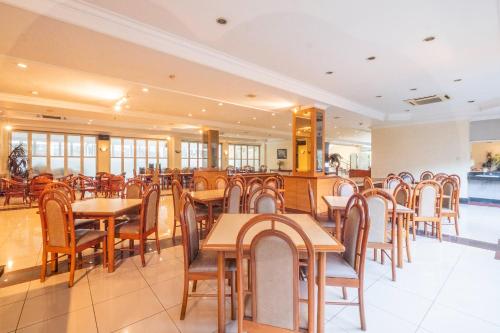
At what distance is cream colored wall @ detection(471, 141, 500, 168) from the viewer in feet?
32.6

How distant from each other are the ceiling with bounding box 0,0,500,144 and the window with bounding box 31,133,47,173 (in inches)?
213

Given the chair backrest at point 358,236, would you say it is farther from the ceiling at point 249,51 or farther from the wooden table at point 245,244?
the ceiling at point 249,51

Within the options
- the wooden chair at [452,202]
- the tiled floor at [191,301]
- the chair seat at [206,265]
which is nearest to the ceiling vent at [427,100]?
the wooden chair at [452,202]

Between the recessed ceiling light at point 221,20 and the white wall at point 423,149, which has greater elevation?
the recessed ceiling light at point 221,20

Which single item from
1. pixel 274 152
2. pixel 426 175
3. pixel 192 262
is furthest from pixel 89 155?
pixel 426 175

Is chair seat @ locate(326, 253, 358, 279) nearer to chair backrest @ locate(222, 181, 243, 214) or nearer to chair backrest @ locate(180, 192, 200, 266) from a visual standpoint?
chair backrest @ locate(180, 192, 200, 266)

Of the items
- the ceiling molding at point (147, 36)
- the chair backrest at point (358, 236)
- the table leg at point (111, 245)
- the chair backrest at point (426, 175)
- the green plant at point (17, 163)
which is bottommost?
the table leg at point (111, 245)

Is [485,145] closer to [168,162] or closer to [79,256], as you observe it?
[79,256]

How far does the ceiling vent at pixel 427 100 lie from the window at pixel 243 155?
11946 millimetres

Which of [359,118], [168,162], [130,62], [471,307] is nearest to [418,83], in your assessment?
[359,118]

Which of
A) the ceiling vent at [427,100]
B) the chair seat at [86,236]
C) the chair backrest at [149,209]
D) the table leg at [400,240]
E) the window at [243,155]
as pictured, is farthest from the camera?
the window at [243,155]

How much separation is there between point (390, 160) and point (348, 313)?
8751mm

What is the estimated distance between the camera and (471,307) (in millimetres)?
2172

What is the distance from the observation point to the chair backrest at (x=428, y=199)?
3.88m
